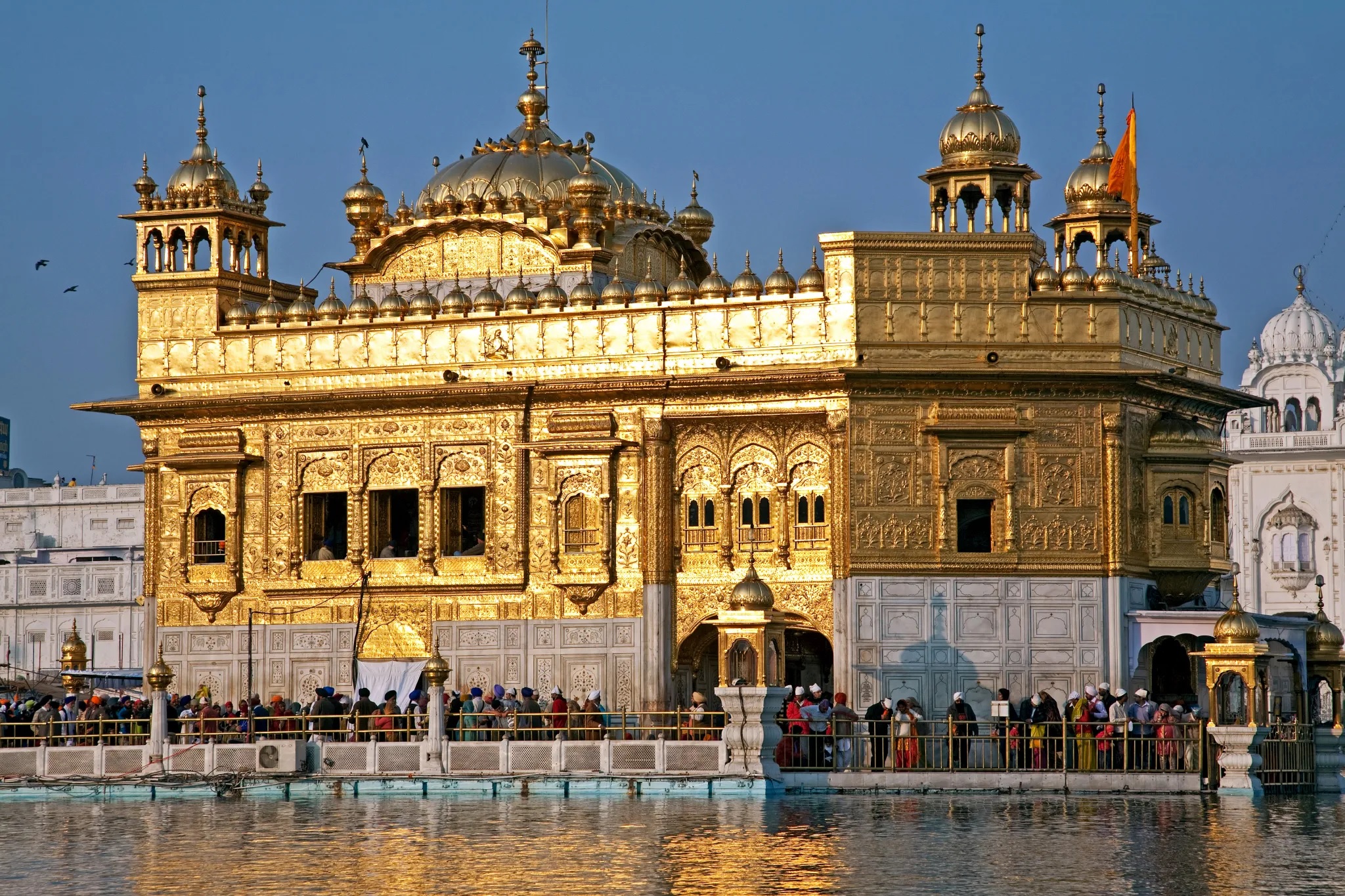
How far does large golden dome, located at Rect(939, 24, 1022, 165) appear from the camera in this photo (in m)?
34.8

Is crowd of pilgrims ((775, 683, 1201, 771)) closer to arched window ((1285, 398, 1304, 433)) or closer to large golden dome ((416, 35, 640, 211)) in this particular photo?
large golden dome ((416, 35, 640, 211))

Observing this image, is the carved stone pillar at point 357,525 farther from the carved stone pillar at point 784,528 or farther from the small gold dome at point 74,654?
the small gold dome at point 74,654

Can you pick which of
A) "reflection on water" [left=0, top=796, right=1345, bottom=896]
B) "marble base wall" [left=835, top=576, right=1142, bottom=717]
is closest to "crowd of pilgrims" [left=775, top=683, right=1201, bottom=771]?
"reflection on water" [left=0, top=796, right=1345, bottom=896]

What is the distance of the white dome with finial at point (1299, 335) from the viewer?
245 feet

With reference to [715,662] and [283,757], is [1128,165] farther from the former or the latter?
[283,757]

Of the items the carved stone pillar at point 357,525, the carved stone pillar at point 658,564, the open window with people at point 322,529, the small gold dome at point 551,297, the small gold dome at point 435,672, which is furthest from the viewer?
the open window with people at point 322,529

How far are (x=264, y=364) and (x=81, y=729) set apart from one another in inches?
299

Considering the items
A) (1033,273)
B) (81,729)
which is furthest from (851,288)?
(81,729)

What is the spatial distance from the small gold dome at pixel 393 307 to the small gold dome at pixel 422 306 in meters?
0.10

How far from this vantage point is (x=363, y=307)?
121ft

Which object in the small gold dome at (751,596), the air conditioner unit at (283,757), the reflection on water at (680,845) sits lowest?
the reflection on water at (680,845)

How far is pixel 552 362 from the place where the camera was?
117ft

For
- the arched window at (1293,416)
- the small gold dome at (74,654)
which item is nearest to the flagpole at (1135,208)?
the small gold dome at (74,654)

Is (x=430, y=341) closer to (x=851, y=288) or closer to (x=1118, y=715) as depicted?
(x=851, y=288)
